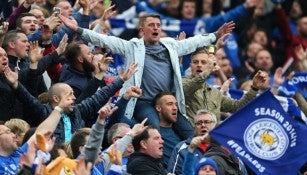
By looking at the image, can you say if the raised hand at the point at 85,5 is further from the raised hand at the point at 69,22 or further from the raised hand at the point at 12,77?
the raised hand at the point at 12,77

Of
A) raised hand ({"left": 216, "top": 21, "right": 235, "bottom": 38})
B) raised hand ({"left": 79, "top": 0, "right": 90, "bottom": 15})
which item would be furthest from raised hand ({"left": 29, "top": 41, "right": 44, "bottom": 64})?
raised hand ({"left": 216, "top": 21, "right": 235, "bottom": 38})

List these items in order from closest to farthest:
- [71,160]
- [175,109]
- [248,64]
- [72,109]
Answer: [71,160] → [72,109] → [175,109] → [248,64]

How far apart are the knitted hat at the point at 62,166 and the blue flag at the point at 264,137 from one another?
1.58 metres

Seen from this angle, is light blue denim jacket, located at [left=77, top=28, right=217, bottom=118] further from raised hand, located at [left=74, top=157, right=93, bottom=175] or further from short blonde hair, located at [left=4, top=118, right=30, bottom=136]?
raised hand, located at [left=74, top=157, right=93, bottom=175]

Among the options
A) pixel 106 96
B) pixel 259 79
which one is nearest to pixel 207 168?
pixel 106 96

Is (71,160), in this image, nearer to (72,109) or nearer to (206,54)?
(72,109)

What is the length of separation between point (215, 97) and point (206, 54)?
21.3 inches

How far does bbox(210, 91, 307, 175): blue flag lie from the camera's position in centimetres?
1527

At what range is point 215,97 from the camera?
1888cm

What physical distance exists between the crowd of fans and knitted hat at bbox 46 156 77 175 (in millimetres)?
12

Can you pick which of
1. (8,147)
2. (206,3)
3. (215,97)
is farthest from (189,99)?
(206,3)

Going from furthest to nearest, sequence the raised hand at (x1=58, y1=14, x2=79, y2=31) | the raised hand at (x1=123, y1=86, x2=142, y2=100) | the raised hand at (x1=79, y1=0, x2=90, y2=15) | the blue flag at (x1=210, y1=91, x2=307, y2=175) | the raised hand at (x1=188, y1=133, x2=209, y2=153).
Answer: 1. the raised hand at (x1=79, y1=0, x2=90, y2=15)
2. the raised hand at (x1=58, y1=14, x2=79, y2=31)
3. the raised hand at (x1=123, y1=86, x2=142, y2=100)
4. the blue flag at (x1=210, y1=91, x2=307, y2=175)
5. the raised hand at (x1=188, y1=133, x2=209, y2=153)

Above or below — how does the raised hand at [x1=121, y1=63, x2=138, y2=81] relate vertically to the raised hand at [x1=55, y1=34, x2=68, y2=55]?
above

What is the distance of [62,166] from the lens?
1442cm
